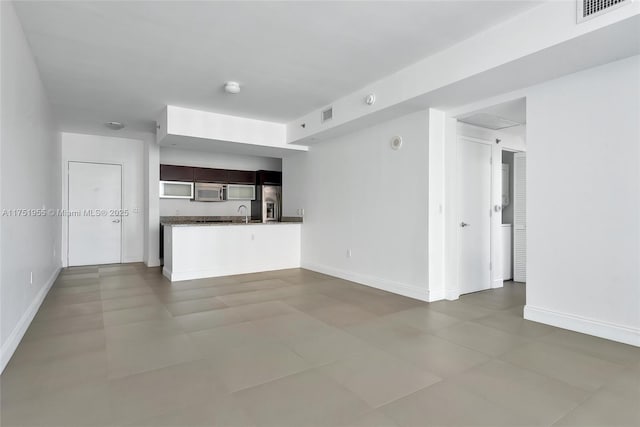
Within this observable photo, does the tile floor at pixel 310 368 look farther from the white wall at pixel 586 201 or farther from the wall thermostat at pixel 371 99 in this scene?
the wall thermostat at pixel 371 99

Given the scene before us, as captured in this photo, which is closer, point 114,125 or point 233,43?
point 233,43

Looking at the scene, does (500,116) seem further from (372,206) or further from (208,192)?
→ (208,192)

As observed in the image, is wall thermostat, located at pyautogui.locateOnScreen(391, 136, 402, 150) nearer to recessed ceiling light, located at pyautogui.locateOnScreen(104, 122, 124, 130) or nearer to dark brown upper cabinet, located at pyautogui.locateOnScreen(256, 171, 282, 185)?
dark brown upper cabinet, located at pyautogui.locateOnScreen(256, 171, 282, 185)

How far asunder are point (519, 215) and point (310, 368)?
15.1 feet

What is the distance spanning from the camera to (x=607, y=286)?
10.0 ft

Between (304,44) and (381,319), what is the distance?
284cm

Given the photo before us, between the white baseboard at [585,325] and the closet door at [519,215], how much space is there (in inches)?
88.6

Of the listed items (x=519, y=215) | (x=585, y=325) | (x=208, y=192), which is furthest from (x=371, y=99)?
(x=208, y=192)

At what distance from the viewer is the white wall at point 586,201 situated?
2.94m

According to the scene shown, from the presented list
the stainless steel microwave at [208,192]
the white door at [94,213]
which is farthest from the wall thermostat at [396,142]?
the white door at [94,213]

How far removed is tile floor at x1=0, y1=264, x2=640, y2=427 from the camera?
194 centimetres

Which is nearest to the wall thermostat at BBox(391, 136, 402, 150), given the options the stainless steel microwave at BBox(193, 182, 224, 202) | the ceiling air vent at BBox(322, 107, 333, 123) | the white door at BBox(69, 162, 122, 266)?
the ceiling air vent at BBox(322, 107, 333, 123)

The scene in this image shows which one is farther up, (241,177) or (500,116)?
(500,116)

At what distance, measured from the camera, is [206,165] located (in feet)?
27.2
